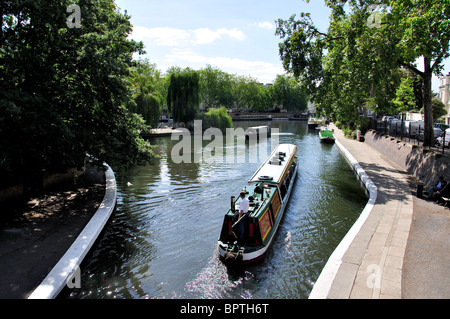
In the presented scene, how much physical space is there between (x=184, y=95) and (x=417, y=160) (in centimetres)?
3717

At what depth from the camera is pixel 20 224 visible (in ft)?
38.4

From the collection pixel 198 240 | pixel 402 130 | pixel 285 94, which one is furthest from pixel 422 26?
pixel 285 94

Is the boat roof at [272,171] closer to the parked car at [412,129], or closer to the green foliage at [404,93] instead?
the parked car at [412,129]

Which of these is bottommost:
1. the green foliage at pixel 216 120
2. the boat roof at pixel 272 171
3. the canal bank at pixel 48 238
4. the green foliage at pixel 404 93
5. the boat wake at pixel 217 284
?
the boat wake at pixel 217 284

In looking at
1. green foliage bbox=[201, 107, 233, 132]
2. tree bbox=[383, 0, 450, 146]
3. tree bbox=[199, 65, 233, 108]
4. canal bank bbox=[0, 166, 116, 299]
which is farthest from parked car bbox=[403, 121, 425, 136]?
A: tree bbox=[199, 65, 233, 108]

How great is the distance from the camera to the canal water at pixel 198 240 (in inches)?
369

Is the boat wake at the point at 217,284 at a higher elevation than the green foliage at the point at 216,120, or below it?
below

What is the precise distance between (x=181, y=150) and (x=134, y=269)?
25.2 metres

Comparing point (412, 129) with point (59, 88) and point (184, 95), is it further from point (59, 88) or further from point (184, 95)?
point (184, 95)

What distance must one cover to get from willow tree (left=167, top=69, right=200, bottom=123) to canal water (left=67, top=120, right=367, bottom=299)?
28.5 meters

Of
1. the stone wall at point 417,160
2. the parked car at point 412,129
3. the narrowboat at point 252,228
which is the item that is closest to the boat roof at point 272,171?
the narrowboat at point 252,228

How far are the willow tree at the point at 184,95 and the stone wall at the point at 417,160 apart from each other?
29.9 meters

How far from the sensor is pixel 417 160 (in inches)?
787

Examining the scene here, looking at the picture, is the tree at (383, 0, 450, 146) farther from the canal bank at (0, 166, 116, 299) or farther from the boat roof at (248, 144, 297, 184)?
the canal bank at (0, 166, 116, 299)
